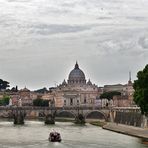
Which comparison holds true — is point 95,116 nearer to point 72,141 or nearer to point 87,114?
point 87,114

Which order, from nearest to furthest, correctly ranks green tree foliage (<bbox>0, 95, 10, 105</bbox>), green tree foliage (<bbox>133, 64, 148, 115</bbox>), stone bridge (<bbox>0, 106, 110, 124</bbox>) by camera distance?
green tree foliage (<bbox>133, 64, 148, 115</bbox>) < stone bridge (<bbox>0, 106, 110, 124</bbox>) < green tree foliage (<bbox>0, 95, 10, 105</bbox>)

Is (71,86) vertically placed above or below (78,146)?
above

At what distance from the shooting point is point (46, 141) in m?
62.0

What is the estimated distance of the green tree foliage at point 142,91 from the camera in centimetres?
6656

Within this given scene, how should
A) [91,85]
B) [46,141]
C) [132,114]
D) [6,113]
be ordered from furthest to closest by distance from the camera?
1. [91,85]
2. [6,113]
3. [132,114]
4. [46,141]

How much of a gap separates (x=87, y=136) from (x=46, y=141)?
742 cm

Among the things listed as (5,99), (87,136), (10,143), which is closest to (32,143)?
(10,143)

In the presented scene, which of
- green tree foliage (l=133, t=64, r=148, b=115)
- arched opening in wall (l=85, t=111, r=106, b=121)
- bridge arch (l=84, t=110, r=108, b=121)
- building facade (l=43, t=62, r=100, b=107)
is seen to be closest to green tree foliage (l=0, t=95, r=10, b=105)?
building facade (l=43, t=62, r=100, b=107)

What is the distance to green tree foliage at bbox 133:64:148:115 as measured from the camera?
66.6 meters

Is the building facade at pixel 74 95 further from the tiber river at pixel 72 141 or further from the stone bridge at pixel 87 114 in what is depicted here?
the tiber river at pixel 72 141

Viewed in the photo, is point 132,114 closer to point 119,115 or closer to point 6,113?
point 119,115

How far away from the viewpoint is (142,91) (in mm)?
67188

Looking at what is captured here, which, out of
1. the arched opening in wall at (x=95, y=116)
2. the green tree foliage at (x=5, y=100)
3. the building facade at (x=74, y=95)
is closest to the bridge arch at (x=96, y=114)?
the arched opening in wall at (x=95, y=116)

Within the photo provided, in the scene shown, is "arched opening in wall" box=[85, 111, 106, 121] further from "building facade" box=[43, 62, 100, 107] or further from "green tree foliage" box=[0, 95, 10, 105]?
"green tree foliage" box=[0, 95, 10, 105]
